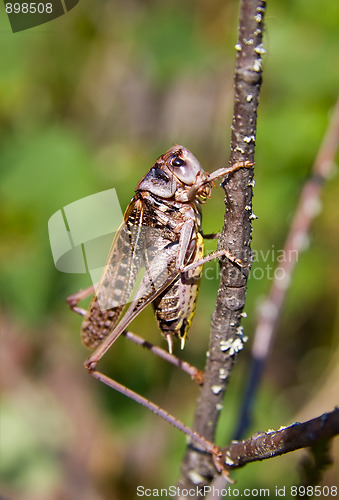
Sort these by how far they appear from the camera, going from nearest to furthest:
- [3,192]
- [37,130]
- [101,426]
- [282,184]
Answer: [3,192], [282,184], [37,130], [101,426]

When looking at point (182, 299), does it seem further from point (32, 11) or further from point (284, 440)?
point (32, 11)

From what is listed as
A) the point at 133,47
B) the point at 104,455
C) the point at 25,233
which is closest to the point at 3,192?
the point at 25,233

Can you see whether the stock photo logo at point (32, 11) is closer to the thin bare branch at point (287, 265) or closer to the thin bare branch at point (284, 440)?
the thin bare branch at point (287, 265)

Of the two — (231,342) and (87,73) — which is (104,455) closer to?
(231,342)
